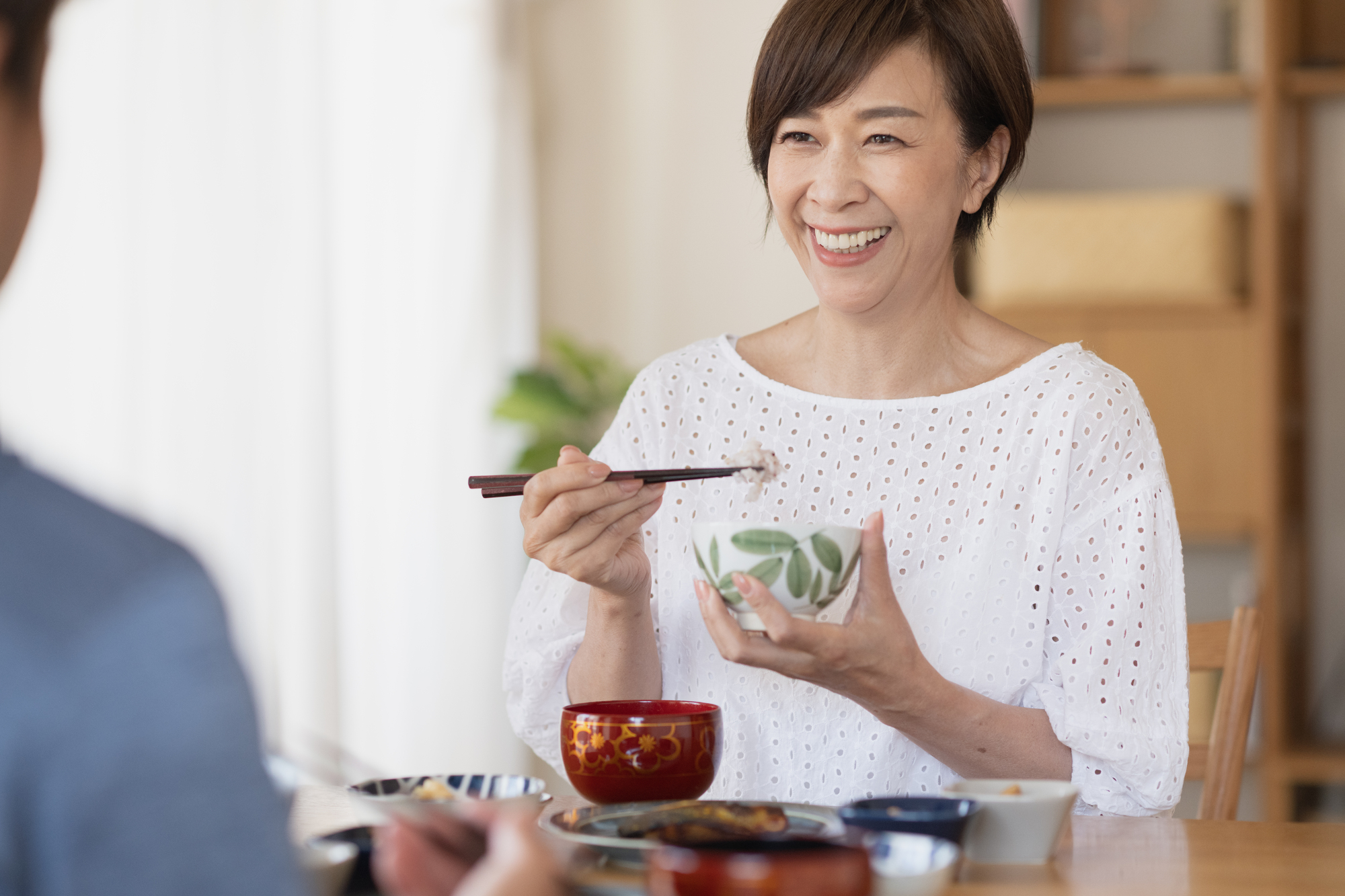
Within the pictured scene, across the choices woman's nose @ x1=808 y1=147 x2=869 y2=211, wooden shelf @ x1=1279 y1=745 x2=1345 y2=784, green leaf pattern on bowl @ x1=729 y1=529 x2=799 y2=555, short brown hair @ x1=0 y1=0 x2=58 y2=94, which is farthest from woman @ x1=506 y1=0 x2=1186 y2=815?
wooden shelf @ x1=1279 y1=745 x2=1345 y2=784

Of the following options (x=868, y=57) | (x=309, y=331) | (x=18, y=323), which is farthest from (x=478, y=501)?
(x=868, y=57)

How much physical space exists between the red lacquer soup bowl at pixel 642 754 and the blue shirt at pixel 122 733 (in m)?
0.51

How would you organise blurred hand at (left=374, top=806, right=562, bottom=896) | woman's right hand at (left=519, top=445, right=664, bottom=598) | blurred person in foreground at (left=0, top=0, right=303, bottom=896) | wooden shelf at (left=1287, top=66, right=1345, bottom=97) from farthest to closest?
wooden shelf at (left=1287, top=66, right=1345, bottom=97) < woman's right hand at (left=519, top=445, right=664, bottom=598) < blurred hand at (left=374, top=806, right=562, bottom=896) < blurred person in foreground at (left=0, top=0, right=303, bottom=896)

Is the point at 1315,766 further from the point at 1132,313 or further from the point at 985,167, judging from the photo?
the point at 985,167

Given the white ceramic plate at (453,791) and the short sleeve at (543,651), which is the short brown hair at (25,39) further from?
the short sleeve at (543,651)

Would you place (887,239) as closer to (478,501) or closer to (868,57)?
(868,57)

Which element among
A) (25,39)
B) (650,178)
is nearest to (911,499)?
(25,39)

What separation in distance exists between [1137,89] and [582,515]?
2.48 metres

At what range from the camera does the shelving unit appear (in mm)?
3029

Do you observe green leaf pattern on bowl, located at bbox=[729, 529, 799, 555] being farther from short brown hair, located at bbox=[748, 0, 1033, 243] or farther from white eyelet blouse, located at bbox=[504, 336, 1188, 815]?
short brown hair, located at bbox=[748, 0, 1033, 243]

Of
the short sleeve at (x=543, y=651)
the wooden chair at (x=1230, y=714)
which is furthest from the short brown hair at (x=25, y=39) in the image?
the wooden chair at (x=1230, y=714)

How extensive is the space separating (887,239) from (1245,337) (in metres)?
1.98

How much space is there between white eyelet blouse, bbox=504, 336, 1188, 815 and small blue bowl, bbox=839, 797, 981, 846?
44 centimetres

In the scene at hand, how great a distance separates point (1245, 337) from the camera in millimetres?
3045
